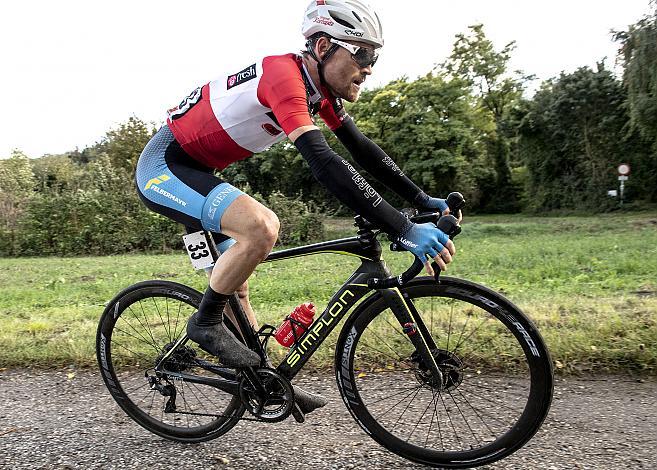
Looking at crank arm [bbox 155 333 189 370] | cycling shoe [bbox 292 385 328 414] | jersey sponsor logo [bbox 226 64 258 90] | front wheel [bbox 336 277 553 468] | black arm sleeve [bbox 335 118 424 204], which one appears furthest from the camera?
crank arm [bbox 155 333 189 370]

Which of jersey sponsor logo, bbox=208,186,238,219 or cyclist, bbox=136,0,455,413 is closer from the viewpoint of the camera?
cyclist, bbox=136,0,455,413

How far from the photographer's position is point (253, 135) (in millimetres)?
2729

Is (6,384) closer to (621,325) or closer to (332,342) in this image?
(332,342)

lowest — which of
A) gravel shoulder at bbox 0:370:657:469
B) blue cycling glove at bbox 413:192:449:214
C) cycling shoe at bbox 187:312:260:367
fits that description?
gravel shoulder at bbox 0:370:657:469

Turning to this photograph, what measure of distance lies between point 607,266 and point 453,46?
41191mm

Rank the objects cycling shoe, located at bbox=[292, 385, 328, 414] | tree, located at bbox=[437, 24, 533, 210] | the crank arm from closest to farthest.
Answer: cycling shoe, located at bbox=[292, 385, 328, 414] → the crank arm → tree, located at bbox=[437, 24, 533, 210]

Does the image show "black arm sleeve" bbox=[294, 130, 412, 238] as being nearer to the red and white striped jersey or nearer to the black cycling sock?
the red and white striped jersey

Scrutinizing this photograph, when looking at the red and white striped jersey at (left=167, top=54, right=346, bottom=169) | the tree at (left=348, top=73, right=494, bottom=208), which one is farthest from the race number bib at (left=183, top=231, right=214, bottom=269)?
the tree at (left=348, top=73, right=494, bottom=208)

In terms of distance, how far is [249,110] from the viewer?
2.62m

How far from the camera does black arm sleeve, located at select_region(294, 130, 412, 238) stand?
7.57 feet

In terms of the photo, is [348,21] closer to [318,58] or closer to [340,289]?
[318,58]

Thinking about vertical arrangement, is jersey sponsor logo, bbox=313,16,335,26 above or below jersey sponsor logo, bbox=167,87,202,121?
above

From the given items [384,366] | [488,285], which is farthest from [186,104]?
[488,285]

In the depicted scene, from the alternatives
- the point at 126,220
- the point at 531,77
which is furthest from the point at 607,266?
the point at 531,77
